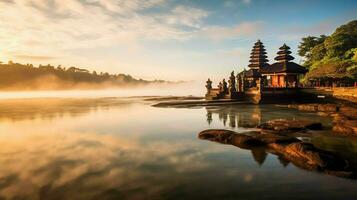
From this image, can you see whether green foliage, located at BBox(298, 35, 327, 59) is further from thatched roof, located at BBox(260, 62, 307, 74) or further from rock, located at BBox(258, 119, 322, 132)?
rock, located at BBox(258, 119, 322, 132)

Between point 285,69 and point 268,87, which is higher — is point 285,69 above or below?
above

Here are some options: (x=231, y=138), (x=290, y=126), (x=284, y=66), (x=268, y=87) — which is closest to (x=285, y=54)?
(x=284, y=66)

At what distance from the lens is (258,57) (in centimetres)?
6322

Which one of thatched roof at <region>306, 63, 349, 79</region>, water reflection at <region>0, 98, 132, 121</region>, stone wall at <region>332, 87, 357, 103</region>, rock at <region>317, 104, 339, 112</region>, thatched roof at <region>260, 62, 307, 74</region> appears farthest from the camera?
thatched roof at <region>260, 62, 307, 74</region>

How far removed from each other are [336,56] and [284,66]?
9484 millimetres

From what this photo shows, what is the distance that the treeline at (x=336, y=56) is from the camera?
40000 mm

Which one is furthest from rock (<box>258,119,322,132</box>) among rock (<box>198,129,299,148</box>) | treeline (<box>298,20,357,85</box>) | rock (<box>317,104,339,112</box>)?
treeline (<box>298,20,357,85</box>)

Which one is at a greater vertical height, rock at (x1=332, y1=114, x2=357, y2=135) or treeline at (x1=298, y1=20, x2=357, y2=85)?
treeline at (x1=298, y1=20, x2=357, y2=85)

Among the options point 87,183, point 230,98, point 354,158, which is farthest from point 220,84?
point 87,183

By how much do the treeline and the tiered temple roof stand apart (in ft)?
6.48

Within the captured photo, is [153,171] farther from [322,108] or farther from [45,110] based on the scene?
[45,110]

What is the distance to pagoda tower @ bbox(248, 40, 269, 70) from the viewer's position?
6294 centimetres

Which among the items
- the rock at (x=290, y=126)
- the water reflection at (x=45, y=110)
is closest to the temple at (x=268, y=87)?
the water reflection at (x=45, y=110)

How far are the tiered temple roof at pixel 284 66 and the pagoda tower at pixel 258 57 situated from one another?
6960 millimetres
